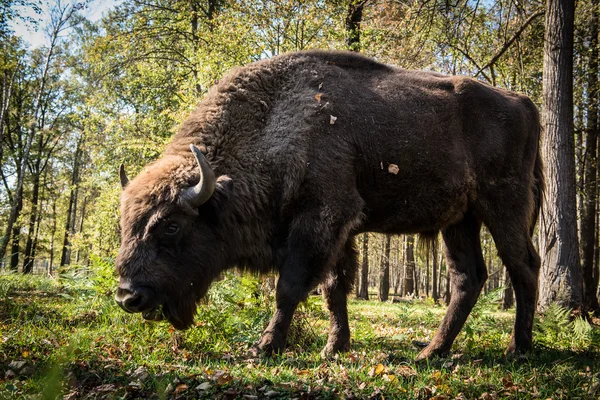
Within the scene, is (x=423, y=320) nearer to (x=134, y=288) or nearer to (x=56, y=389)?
(x=134, y=288)

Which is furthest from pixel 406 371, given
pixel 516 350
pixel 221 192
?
pixel 221 192

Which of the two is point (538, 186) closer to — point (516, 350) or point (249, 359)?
point (516, 350)

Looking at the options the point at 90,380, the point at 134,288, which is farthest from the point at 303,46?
the point at 90,380

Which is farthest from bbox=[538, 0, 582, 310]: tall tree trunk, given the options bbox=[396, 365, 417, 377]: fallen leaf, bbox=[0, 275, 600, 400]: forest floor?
bbox=[396, 365, 417, 377]: fallen leaf

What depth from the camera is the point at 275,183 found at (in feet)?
16.4

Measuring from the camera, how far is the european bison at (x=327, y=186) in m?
4.62

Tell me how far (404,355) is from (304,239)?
1.86m

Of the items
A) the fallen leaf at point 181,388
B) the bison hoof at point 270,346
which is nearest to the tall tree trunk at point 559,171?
the bison hoof at point 270,346

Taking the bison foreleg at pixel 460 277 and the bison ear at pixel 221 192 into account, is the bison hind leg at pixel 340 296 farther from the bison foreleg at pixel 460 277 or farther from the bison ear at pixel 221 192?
the bison ear at pixel 221 192

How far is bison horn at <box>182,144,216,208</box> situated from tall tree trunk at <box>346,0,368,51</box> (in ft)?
28.8

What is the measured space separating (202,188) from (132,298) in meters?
1.23

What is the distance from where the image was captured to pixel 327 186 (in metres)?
4.86

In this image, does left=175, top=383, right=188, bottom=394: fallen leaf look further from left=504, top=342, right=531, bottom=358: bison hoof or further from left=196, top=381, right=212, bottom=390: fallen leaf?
left=504, top=342, right=531, bottom=358: bison hoof

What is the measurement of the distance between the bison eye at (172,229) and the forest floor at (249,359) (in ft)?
4.13
